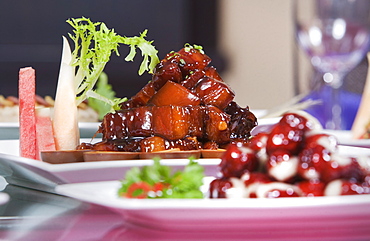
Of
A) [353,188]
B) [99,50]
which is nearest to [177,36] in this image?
[99,50]

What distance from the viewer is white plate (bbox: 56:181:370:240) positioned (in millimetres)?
679

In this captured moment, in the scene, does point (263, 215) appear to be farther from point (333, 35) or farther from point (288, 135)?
point (333, 35)

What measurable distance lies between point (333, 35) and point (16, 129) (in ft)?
4.89

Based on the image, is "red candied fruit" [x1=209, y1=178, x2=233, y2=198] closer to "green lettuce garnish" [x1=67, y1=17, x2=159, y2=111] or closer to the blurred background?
"green lettuce garnish" [x1=67, y1=17, x2=159, y2=111]

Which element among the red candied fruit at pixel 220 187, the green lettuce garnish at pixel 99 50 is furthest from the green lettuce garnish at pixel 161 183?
the green lettuce garnish at pixel 99 50

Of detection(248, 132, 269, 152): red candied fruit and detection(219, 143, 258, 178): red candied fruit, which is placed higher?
detection(248, 132, 269, 152): red candied fruit

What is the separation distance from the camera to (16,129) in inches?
78.2

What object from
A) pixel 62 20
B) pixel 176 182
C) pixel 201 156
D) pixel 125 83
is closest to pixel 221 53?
pixel 125 83

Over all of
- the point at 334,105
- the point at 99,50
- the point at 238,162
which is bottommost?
the point at 334,105

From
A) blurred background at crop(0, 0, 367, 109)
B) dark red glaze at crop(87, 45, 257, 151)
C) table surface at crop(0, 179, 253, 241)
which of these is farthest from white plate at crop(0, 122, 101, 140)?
blurred background at crop(0, 0, 367, 109)

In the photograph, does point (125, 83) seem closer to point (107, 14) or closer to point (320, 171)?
point (107, 14)

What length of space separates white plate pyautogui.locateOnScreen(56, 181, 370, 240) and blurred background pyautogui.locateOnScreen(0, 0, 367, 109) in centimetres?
482

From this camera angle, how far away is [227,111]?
153 cm

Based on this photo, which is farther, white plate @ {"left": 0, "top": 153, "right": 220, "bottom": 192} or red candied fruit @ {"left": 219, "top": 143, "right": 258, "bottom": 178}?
white plate @ {"left": 0, "top": 153, "right": 220, "bottom": 192}
